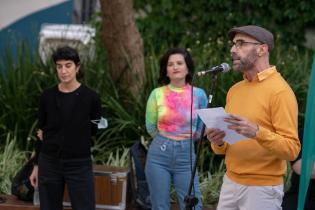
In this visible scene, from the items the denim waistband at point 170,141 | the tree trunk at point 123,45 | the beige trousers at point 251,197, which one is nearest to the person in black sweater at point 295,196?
the denim waistband at point 170,141

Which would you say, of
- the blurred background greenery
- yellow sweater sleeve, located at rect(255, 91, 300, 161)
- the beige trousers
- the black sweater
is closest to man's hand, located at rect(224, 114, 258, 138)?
yellow sweater sleeve, located at rect(255, 91, 300, 161)

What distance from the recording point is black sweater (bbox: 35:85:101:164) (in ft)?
19.3

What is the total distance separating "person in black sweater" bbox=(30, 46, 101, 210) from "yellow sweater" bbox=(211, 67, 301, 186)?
5.16ft

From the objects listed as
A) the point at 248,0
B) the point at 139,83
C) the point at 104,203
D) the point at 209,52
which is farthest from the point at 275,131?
the point at 248,0

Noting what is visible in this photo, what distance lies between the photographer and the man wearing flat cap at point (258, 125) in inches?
171

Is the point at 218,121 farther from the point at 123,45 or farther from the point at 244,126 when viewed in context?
the point at 123,45

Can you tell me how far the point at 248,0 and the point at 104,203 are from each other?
4.81 metres

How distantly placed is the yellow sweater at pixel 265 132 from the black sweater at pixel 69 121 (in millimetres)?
1563

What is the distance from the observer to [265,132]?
13.9 feet

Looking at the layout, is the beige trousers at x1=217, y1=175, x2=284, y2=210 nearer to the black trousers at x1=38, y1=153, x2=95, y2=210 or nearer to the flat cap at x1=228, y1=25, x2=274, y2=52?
the flat cap at x1=228, y1=25, x2=274, y2=52

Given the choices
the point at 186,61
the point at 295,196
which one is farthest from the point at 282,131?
the point at 186,61

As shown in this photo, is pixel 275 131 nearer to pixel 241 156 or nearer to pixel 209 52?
pixel 241 156

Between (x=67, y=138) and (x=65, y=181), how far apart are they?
364 millimetres

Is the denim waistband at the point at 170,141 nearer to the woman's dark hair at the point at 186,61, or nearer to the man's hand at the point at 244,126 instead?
the woman's dark hair at the point at 186,61
